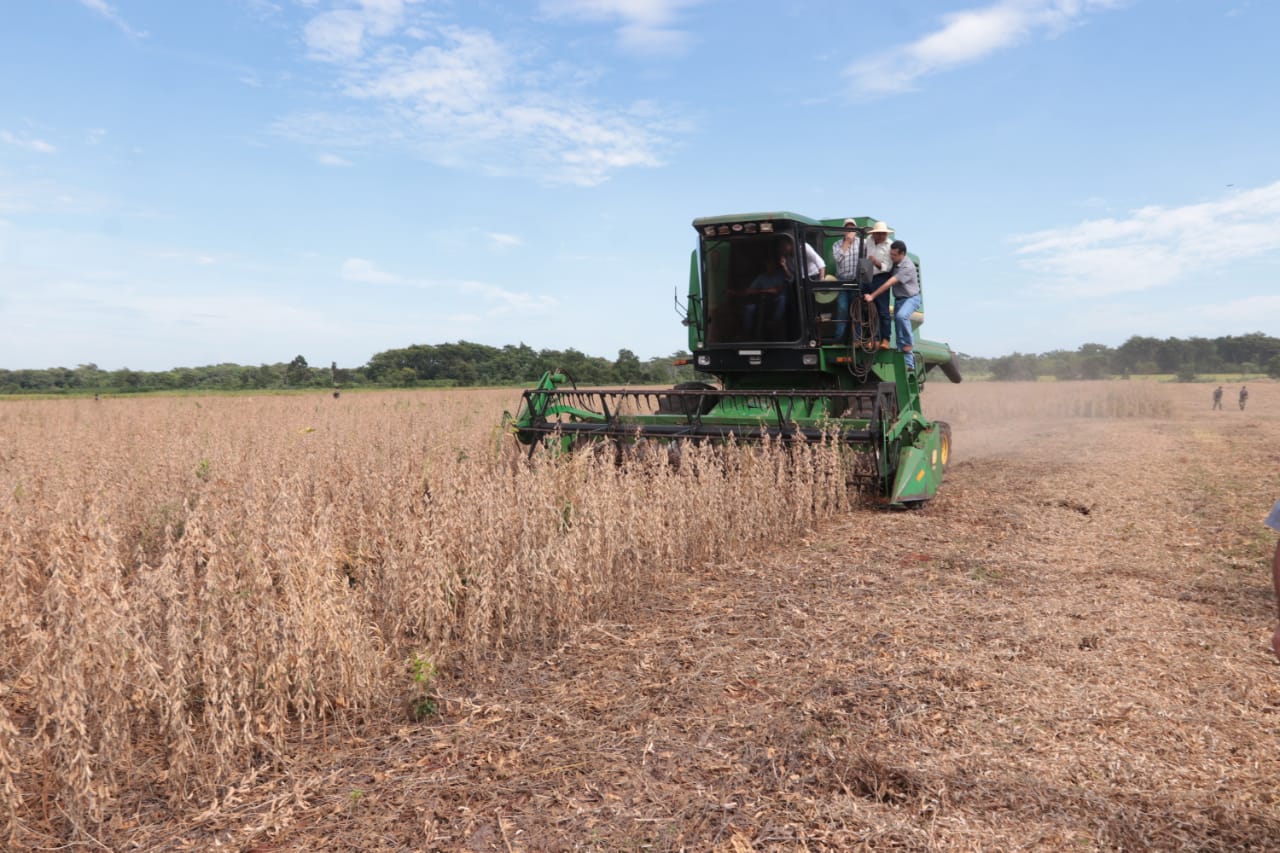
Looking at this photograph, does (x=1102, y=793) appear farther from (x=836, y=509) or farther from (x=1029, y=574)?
(x=836, y=509)

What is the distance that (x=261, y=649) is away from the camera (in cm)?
333

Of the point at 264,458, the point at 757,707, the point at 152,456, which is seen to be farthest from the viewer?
the point at 152,456

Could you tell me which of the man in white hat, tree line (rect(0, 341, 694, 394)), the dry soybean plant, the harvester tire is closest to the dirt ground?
the dry soybean plant

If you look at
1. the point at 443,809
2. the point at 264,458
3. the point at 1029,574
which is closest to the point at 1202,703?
the point at 1029,574

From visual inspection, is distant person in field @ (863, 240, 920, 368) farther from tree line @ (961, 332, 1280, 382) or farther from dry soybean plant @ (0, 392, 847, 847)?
tree line @ (961, 332, 1280, 382)

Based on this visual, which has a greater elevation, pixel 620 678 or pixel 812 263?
pixel 812 263

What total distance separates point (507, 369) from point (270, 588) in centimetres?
3978

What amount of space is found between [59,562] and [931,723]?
3.20 metres

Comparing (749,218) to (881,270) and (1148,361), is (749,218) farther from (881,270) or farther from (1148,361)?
(1148,361)

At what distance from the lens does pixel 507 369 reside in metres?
42.8

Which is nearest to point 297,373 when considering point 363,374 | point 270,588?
point 363,374

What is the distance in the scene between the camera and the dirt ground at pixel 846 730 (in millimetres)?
2646

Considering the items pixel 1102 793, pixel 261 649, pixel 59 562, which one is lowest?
pixel 1102 793

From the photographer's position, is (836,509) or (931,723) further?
(836,509)
